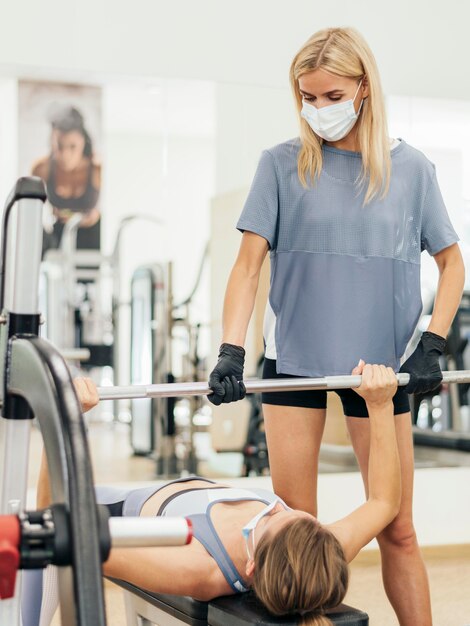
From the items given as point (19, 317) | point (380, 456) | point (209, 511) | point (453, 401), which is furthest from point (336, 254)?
point (453, 401)

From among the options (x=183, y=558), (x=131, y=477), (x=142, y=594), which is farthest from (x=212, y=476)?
(x=183, y=558)

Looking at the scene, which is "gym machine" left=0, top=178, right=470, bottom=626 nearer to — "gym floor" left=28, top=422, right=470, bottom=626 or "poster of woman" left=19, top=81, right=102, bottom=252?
"gym floor" left=28, top=422, right=470, bottom=626

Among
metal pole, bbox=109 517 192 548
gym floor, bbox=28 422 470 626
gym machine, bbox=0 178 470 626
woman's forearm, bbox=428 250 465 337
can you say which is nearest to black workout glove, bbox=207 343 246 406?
woman's forearm, bbox=428 250 465 337

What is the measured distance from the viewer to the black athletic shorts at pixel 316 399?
2.14 meters

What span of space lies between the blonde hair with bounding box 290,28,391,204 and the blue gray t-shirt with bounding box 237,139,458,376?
0.09 ft

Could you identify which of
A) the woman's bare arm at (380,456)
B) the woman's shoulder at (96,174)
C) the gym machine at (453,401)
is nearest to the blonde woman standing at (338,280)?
the woman's bare arm at (380,456)

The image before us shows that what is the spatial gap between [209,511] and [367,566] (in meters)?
2.00

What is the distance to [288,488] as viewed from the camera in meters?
2.16

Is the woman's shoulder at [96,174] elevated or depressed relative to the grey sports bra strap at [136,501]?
elevated

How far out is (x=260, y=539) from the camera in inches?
67.4

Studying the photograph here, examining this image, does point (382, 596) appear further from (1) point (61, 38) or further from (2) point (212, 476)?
(1) point (61, 38)

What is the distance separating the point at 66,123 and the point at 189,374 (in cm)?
126

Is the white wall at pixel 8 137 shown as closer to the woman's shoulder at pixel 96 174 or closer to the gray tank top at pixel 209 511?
the woman's shoulder at pixel 96 174

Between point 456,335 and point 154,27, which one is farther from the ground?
point 154,27
